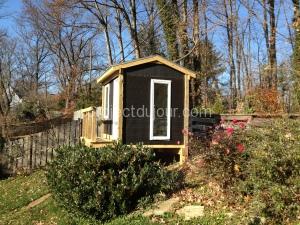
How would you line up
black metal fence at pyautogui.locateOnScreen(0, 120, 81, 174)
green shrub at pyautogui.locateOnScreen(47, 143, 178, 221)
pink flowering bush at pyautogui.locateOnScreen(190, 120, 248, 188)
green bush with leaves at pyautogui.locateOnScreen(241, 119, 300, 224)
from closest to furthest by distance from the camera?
1. green bush with leaves at pyautogui.locateOnScreen(241, 119, 300, 224)
2. pink flowering bush at pyautogui.locateOnScreen(190, 120, 248, 188)
3. green shrub at pyautogui.locateOnScreen(47, 143, 178, 221)
4. black metal fence at pyautogui.locateOnScreen(0, 120, 81, 174)

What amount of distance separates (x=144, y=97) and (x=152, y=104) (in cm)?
30

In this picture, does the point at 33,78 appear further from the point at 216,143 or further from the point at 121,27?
the point at 216,143

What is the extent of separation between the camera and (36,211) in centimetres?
1013

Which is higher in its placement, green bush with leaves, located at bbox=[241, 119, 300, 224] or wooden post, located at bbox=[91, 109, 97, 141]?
wooden post, located at bbox=[91, 109, 97, 141]

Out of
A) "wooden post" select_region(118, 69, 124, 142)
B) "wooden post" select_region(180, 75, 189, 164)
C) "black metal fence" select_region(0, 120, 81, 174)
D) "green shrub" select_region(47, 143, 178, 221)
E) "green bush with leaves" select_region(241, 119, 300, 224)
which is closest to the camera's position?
"green bush with leaves" select_region(241, 119, 300, 224)

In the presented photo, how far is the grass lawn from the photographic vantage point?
23.6 ft

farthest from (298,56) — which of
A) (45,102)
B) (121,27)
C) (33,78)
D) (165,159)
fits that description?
(33,78)

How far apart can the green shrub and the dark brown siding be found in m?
2.32

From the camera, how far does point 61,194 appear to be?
890 cm

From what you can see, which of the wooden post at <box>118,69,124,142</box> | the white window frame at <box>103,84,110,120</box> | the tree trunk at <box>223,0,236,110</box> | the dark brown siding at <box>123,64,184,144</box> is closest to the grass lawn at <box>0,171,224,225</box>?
the wooden post at <box>118,69,124,142</box>

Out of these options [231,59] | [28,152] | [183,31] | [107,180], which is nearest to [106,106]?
[28,152]

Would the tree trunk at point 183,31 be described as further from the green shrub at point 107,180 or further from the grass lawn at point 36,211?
the green shrub at point 107,180

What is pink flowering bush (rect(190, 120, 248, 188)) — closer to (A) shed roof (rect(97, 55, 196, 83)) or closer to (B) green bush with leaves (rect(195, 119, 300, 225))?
(B) green bush with leaves (rect(195, 119, 300, 225))

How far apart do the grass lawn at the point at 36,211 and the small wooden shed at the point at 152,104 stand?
228 centimetres
